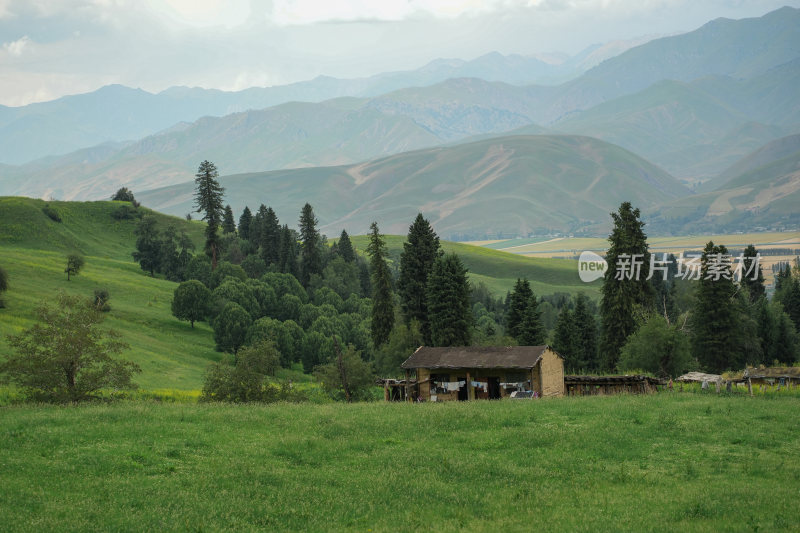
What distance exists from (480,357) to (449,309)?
874 inches

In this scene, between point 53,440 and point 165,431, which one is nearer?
point 53,440

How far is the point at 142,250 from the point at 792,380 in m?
111

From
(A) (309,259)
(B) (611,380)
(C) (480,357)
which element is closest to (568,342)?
(B) (611,380)

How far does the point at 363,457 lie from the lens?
28.2 m

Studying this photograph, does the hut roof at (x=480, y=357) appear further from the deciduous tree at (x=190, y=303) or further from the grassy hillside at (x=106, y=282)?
the deciduous tree at (x=190, y=303)

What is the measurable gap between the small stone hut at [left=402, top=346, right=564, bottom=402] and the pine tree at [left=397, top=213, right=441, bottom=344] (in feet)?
81.0

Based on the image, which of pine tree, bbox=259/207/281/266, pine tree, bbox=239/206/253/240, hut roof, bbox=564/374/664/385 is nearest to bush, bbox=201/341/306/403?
hut roof, bbox=564/374/664/385

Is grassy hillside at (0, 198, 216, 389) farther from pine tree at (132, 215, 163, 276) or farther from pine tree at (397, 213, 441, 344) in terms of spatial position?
pine tree at (397, 213, 441, 344)

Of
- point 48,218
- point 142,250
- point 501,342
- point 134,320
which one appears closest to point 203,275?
point 142,250

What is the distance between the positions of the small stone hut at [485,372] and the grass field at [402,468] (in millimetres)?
14701

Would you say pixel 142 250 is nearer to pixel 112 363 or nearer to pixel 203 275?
pixel 203 275

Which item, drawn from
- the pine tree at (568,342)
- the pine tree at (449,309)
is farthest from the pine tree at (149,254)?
the pine tree at (568,342)

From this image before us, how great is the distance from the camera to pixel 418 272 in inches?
3322

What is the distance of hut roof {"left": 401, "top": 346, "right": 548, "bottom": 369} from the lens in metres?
52.8
